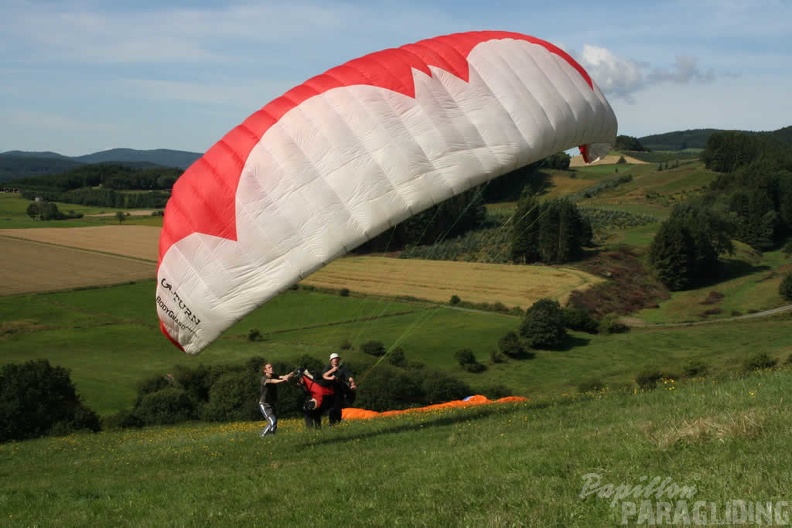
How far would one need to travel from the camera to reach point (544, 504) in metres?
6.85

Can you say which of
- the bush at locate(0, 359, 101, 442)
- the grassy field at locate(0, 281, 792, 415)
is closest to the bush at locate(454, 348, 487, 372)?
the grassy field at locate(0, 281, 792, 415)

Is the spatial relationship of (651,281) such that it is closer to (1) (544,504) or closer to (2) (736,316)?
(2) (736,316)

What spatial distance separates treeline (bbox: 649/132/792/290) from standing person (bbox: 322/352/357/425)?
187ft

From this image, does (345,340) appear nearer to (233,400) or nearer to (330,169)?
(233,400)

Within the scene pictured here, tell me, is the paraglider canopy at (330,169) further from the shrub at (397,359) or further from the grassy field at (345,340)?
the shrub at (397,359)

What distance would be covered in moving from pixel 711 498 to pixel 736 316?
5572cm

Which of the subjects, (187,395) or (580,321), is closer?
(187,395)

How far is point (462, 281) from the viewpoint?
5988 centimetres

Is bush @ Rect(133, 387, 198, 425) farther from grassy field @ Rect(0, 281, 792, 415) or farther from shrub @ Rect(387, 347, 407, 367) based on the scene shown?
shrub @ Rect(387, 347, 407, 367)

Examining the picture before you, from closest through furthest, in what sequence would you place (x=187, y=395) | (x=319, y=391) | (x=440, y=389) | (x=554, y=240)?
1. (x=319, y=391)
2. (x=440, y=389)
3. (x=187, y=395)
4. (x=554, y=240)

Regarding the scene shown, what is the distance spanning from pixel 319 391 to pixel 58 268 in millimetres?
59629

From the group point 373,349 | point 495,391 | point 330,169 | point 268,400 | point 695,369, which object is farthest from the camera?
point 373,349

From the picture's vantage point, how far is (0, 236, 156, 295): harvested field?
204 feet

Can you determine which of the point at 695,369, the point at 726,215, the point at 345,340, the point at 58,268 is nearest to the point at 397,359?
the point at 345,340
